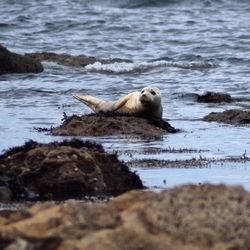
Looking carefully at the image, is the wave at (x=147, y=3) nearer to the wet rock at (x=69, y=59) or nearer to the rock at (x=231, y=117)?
the wet rock at (x=69, y=59)

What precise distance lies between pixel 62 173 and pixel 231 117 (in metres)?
7.38

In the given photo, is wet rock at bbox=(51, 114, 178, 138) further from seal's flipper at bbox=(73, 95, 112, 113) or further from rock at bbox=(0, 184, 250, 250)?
rock at bbox=(0, 184, 250, 250)

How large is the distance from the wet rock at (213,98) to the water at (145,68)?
20 centimetres

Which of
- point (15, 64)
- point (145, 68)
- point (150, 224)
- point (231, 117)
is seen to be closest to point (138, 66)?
point (145, 68)

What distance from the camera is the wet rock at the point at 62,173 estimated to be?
8.30 m

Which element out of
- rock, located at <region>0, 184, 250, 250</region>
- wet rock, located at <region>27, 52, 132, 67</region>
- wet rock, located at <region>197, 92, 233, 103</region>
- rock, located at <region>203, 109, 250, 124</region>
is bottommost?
wet rock, located at <region>27, 52, 132, 67</region>

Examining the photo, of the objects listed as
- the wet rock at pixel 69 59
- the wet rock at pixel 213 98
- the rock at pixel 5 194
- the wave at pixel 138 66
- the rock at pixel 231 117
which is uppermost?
the rock at pixel 5 194

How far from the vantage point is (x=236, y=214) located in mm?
4305

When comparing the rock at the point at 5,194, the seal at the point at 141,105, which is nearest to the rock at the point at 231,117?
the seal at the point at 141,105

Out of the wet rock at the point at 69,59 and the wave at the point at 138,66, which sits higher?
the wet rock at the point at 69,59

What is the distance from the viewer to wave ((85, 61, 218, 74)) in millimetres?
25281

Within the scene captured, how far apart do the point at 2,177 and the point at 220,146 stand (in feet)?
→ 14.8

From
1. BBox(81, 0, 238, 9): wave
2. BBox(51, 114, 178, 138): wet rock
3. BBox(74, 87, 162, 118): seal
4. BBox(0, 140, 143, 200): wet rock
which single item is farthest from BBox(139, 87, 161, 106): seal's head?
BBox(81, 0, 238, 9): wave

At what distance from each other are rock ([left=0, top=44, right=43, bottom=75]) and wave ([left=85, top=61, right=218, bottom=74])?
1728 mm
